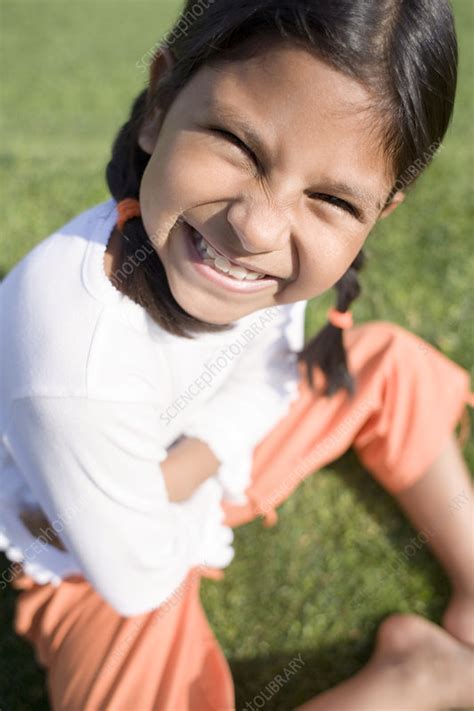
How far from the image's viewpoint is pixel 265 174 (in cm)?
120

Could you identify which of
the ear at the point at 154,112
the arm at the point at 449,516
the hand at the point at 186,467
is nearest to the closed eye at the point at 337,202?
the ear at the point at 154,112

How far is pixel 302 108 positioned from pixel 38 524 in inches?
42.2

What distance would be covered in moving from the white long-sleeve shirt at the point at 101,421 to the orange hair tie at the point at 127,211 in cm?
6

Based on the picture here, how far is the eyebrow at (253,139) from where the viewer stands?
1170 millimetres

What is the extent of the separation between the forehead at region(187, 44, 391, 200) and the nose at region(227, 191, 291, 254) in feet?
0.24

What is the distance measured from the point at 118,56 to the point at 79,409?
6.36 m

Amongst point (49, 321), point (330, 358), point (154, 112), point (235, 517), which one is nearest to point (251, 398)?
point (330, 358)

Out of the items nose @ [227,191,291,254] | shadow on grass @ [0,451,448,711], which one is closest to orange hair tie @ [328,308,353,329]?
nose @ [227,191,291,254]

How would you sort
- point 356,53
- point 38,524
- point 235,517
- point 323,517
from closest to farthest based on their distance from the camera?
point 356,53 → point 38,524 → point 235,517 → point 323,517

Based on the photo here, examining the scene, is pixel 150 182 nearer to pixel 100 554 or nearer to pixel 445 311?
pixel 100 554

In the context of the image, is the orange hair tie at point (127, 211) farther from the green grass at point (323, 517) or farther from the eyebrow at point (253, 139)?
the green grass at point (323, 517)

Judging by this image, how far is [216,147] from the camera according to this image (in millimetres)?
1209

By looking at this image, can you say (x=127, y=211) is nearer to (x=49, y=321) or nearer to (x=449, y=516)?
(x=49, y=321)

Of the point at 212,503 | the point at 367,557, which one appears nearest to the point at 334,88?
the point at 212,503
